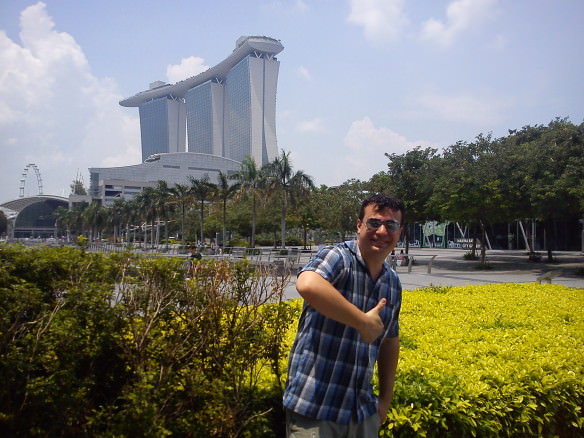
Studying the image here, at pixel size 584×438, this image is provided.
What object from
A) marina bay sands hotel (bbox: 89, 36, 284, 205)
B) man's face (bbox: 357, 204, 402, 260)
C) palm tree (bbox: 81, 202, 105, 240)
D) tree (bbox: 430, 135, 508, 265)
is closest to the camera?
man's face (bbox: 357, 204, 402, 260)

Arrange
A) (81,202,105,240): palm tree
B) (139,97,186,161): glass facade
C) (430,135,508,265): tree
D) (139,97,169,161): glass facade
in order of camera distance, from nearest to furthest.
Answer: (430,135,508,265): tree → (81,202,105,240): palm tree → (139,97,186,161): glass facade → (139,97,169,161): glass facade

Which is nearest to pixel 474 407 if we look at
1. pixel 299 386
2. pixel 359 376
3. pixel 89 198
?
pixel 359 376

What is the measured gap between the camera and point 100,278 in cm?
252

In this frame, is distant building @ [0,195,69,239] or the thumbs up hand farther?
A: distant building @ [0,195,69,239]

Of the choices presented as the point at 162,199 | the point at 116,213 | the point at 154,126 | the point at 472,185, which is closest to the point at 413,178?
the point at 472,185

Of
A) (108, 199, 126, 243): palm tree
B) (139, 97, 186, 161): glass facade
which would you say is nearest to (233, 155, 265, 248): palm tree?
(108, 199, 126, 243): palm tree

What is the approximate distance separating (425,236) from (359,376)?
74.3 meters

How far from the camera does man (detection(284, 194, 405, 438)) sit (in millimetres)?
1899

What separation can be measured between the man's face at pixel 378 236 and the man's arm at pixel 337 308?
0.33m

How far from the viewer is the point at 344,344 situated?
1942 millimetres

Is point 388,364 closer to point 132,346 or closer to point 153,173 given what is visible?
point 132,346

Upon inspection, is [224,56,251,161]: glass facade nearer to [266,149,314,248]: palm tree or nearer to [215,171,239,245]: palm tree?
[215,171,239,245]: palm tree

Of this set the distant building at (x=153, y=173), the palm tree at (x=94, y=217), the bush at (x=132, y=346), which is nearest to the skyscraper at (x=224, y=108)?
the distant building at (x=153, y=173)

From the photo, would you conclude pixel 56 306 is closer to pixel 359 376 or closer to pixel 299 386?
pixel 299 386
